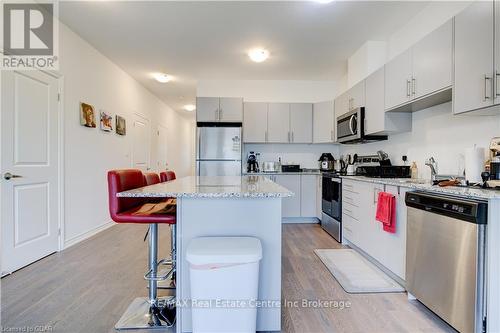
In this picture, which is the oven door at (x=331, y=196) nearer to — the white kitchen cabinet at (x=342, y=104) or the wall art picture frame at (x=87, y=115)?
the white kitchen cabinet at (x=342, y=104)

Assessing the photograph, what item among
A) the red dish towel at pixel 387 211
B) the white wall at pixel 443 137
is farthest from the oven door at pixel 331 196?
the red dish towel at pixel 387 211

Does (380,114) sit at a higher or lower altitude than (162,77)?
lower

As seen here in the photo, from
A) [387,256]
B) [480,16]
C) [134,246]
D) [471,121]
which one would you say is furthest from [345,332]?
[134,246]

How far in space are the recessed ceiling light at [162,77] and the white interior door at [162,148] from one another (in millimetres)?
1919

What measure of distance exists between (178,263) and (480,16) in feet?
8.40

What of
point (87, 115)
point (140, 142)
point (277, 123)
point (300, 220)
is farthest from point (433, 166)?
point (140, 142)

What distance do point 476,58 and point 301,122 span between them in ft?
10.7

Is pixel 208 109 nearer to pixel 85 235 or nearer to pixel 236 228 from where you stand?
pixel 85 235

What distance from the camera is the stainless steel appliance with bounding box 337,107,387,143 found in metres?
3.69

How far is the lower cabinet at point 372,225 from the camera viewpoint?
2.40 meters

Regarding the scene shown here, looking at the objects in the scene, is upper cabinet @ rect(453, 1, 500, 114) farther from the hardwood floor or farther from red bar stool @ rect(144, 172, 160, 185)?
red bar stool @ rect(144, 172, 160, 185)

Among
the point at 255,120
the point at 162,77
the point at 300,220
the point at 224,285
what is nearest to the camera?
the point at 224,285

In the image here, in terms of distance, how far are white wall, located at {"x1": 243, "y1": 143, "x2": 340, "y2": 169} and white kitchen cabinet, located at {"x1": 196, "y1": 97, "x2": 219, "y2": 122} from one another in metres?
0.87

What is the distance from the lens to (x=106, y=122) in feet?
14.2
